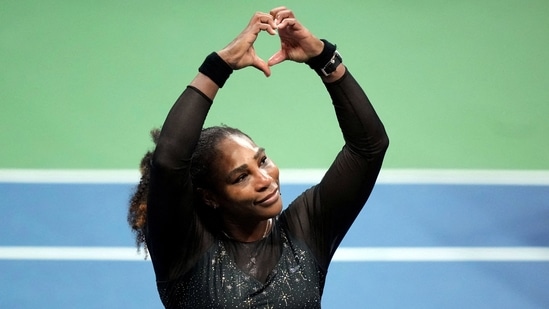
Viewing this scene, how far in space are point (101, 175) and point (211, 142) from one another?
2.64 m

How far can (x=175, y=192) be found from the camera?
8.70ft

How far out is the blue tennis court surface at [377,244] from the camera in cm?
463

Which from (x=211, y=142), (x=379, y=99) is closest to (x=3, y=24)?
(x=379, y=99)

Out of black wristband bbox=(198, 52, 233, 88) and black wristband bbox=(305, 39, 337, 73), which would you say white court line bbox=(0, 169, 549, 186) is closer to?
black wristband bbox=(305, 39, 337, 73)

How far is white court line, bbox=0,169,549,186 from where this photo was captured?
5.34 m

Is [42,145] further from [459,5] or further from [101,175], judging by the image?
[459,5]

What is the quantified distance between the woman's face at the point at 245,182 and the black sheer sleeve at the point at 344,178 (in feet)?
0.53

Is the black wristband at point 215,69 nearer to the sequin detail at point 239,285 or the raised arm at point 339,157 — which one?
the raised arm at point 339,157

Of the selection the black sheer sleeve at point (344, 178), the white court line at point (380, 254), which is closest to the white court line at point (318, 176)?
the white court line at point (380, 254)

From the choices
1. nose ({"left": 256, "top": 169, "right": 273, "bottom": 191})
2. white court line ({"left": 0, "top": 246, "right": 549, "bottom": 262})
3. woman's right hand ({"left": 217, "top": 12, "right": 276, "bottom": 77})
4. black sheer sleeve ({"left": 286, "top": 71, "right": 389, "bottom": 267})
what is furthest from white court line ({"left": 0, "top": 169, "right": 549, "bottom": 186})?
woman's right hand ({"left": 217, "top": 12, "right": 276, "bottom": 77})

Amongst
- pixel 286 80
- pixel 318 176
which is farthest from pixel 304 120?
pixel 318 176

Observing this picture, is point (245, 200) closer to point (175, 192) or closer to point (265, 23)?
point (175, 192)

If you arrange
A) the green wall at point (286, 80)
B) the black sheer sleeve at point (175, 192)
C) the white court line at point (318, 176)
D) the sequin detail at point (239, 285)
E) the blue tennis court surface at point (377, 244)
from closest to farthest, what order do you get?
the black sheer sleeve at point (175, 192)
the sequin detail at point (239, 285)
the blue tennis court surface at point (377, 244)
the white court line at point (318, 176)
the green wall at point (286, 80)

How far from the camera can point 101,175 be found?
538 centimetres
